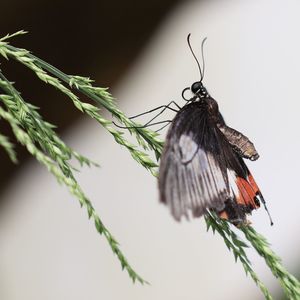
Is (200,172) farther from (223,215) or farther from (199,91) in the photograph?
(199,91)

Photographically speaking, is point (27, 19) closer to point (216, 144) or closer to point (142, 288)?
point (142, 288)

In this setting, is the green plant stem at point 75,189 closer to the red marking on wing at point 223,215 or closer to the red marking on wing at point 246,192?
the red marking on wing at point 223,215

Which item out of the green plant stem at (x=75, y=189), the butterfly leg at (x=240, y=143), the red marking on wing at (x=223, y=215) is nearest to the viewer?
the green plant stem at (x=75, y=189)

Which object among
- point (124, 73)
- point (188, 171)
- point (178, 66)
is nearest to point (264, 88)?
point (178, 66)

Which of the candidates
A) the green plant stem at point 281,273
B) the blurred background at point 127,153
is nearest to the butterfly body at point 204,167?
the green plant stem at point 281,273

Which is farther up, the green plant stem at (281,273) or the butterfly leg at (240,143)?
the butterfly leg at (240,143)

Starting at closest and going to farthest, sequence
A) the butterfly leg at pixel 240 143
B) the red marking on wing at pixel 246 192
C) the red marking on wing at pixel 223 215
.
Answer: the red marking on wing at pixel 223 215 < the red marking on wing at pixel 246 192 < the butterfly leg at pixel 240 143
